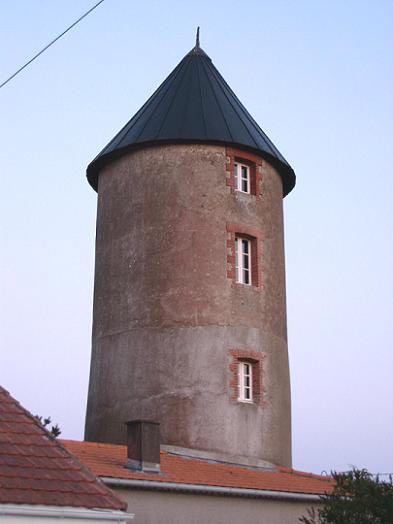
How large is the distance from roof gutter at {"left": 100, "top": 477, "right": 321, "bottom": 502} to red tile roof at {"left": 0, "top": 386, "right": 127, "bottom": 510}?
4206 mm

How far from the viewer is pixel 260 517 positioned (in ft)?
65.7

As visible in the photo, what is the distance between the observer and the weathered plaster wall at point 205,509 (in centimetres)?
1806

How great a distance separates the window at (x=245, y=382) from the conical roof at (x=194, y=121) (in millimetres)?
5743

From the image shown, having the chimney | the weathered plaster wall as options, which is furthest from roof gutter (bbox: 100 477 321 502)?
the chimney

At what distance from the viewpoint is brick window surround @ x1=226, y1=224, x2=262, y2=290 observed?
2445 centimetres

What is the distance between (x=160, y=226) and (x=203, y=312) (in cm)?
253

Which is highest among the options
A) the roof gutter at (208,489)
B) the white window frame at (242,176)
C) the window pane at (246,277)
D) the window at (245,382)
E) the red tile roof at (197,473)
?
the white window frame at (242,176)

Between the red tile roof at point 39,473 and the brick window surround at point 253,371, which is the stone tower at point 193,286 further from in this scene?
the red tile roof at point 39,473

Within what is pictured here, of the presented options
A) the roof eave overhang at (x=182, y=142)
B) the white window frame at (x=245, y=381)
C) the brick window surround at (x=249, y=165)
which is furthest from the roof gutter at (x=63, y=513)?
the roof eave overhang at (x=182, y=142)

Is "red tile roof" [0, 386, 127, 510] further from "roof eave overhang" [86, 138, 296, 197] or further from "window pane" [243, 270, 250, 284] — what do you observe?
"roof eave overhang" [86, 138, 296, 197]

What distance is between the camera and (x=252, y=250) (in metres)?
25.2

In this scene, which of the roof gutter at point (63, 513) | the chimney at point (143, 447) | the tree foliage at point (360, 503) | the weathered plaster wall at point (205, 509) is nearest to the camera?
the roof gutter at point (63, 513)

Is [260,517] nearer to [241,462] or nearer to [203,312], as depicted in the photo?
[241,462]

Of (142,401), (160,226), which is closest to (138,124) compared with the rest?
(160,226)
